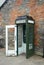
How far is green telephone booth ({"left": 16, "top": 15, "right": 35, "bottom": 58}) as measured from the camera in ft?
29.7

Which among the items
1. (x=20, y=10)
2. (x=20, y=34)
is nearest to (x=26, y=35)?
(x=20, y=34)

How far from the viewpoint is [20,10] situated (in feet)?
35.5

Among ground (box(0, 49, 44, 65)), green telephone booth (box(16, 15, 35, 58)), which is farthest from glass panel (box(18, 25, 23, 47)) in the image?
ground (box(0, 49, 44, 65))

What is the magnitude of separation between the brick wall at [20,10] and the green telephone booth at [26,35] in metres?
0.43

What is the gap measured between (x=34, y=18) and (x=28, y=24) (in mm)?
999

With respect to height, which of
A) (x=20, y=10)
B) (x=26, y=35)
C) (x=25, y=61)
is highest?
(x=20, y=10)

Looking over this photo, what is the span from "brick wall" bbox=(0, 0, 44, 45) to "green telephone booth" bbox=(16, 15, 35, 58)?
1.39 feet

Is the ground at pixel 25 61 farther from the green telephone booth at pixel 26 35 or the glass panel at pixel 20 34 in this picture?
the glass panel at pixel 20 34

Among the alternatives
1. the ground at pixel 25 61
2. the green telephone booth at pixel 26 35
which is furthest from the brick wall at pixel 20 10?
the ground at pixel 25 61

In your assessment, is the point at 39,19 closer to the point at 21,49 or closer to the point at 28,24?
the point at 28,24

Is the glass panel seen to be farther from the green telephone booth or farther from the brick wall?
the brick wall

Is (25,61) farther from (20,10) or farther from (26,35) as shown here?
(20,10)

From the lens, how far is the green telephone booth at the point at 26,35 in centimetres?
905

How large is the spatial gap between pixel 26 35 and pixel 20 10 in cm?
241
